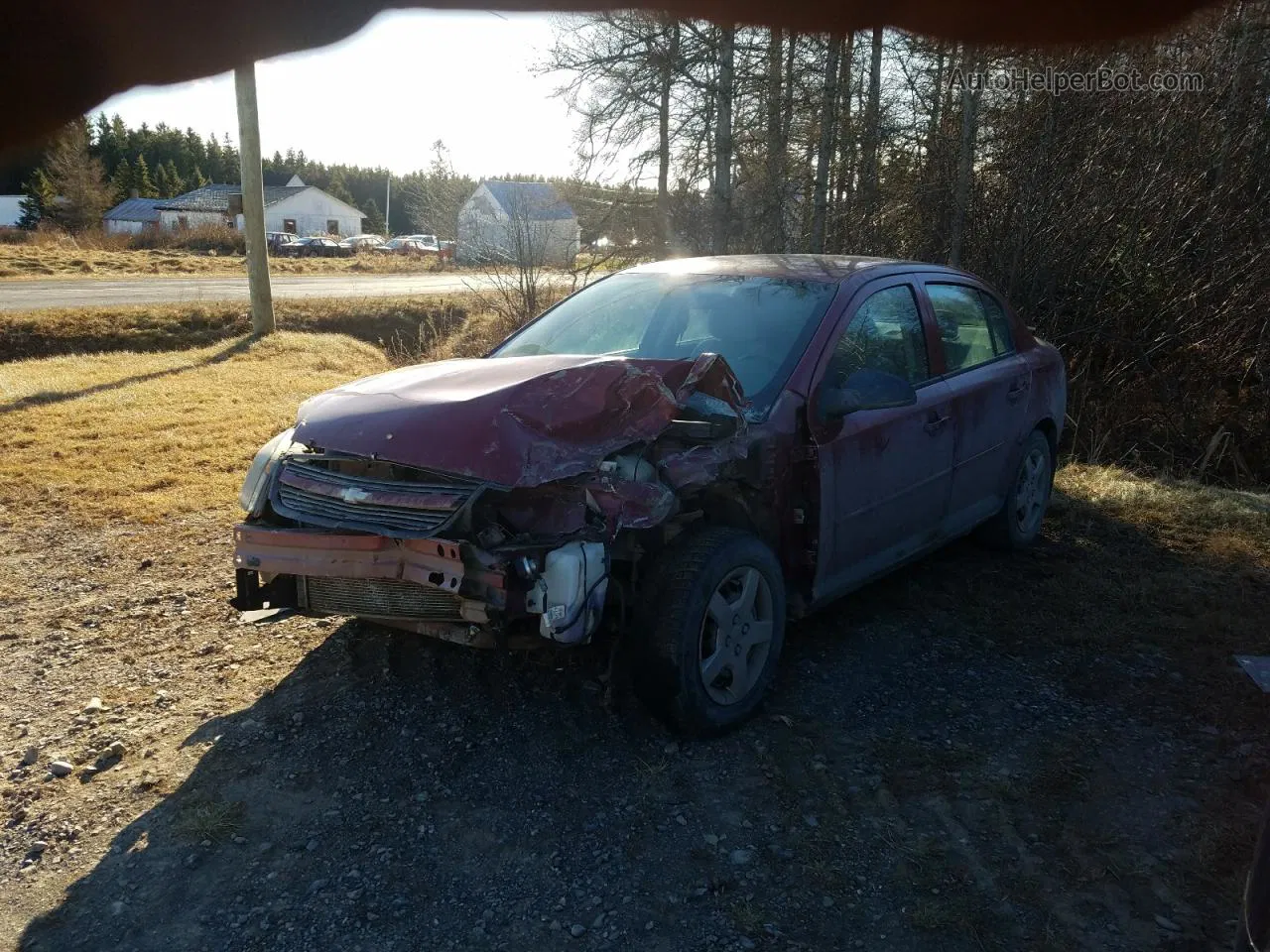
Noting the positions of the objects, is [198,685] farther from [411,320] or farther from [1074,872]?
[411,320]

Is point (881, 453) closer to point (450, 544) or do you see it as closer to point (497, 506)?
point (497, 506)

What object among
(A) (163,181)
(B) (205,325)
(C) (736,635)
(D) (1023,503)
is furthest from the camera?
(B) (205,325)

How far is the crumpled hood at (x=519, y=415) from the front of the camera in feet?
10.2

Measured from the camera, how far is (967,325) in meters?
5.07

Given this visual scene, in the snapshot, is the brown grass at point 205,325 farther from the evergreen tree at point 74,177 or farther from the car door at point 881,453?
the evergreen tree at point 74,177

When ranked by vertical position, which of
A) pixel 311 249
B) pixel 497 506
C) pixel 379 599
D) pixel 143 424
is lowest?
pixel 143 424

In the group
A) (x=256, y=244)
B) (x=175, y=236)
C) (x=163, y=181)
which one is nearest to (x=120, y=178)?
(x=163, y=181)

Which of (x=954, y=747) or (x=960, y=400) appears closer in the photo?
(x=954, y=747)

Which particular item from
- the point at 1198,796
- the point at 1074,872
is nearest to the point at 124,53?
the point at 1074,872

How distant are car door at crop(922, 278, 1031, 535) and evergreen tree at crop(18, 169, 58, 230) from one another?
399 cm

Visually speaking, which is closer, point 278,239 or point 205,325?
point 205,325

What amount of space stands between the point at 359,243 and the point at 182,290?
3145 centimetres

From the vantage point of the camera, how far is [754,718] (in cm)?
365

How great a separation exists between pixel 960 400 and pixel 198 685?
3.71 meters
